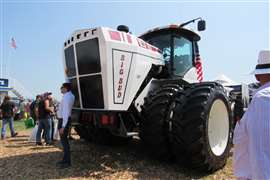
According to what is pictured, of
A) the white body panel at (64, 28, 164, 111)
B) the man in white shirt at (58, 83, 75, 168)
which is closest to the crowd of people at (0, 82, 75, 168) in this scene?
the man in white shirt at (58, 83, 75, 168)

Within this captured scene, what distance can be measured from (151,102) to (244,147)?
3358mm

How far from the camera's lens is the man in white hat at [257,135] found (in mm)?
1868

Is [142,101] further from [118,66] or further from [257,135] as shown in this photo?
[257,135]

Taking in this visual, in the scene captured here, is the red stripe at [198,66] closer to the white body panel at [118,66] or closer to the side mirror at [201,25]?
the side mirror at [201,25]

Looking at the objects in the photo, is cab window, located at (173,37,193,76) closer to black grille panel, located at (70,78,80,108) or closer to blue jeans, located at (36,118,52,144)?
black grille panel, located at (70,78,80,108)

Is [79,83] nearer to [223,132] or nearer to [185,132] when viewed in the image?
[185,132]

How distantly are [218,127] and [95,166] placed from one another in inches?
97.8

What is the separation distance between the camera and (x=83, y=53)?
5.71 m

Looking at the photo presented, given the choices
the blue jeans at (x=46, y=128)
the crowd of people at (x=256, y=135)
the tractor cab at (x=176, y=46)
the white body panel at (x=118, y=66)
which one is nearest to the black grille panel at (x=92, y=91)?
the white body panel at (x=118, y=66)

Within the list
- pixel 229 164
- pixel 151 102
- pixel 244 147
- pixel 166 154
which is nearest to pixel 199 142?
pixel 166 154

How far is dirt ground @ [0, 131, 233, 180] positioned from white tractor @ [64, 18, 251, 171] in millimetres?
263

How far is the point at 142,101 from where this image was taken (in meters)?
5.85

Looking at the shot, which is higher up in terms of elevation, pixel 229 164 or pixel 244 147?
pixel 244 147

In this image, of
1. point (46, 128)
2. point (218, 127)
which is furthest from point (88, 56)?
point (46, 128)
